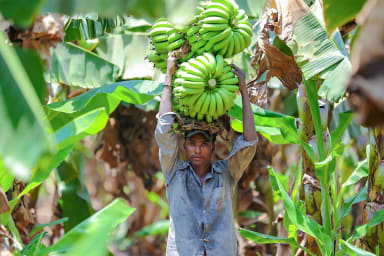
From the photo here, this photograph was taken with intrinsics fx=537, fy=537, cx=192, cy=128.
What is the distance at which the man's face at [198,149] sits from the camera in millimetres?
3004

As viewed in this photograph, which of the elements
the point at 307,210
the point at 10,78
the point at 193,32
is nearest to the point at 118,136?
the point at 307,210

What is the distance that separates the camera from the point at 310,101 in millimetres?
3311

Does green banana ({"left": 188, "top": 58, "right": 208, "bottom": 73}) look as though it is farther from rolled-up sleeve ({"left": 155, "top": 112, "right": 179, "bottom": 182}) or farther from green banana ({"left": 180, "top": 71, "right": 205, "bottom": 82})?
rolled-up sleeve ({"left": 155, "top": 112, "right": 179, "bottom": 182})

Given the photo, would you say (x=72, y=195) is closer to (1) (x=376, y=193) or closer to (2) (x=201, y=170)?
(2) (x=201, y=170)

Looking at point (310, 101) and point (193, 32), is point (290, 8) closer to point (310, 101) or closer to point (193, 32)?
point (310, 101)

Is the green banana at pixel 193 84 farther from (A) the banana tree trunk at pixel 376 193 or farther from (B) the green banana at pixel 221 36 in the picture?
(A) the banana tree trunk at pixel 376 193

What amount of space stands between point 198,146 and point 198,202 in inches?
12.4

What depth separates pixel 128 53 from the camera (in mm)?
5160

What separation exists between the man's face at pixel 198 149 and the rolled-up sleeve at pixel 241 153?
14cm

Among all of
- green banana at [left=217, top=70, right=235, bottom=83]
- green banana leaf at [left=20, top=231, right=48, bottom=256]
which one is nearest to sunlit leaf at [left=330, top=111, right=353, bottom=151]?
green banana at [left=217, top=70, right=235, bottom=83]

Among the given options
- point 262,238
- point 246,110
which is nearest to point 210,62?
point 246,110

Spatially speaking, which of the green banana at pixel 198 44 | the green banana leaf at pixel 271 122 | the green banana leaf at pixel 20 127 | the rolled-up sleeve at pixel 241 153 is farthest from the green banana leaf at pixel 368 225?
the green banana leaf at pixel 20 127

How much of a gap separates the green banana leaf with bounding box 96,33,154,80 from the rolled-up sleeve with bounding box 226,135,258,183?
2.11 metres

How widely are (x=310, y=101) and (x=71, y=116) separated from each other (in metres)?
1.48
